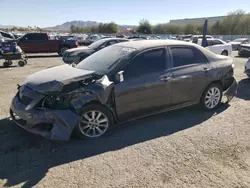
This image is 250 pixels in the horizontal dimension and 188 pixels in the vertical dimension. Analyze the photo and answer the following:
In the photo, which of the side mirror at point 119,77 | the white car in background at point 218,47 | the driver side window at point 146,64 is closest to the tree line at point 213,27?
the white car in background at point 218,47

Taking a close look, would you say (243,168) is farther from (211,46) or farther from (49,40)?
(49,40)

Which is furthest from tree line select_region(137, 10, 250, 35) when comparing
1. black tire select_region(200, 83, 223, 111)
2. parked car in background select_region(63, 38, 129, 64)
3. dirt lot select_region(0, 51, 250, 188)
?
dirt lot select_region(0, 51, 250, 188)

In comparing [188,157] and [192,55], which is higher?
[192,55]

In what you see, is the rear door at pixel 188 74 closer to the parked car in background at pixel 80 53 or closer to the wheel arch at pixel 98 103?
the wheel arch at pixel 98 103

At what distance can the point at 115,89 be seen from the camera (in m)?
3.91

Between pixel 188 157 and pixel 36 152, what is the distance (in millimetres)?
2291

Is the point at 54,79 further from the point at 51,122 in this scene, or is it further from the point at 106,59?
the point at 106,59

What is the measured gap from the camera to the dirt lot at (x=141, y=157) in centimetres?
286

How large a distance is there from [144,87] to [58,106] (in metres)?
1.55

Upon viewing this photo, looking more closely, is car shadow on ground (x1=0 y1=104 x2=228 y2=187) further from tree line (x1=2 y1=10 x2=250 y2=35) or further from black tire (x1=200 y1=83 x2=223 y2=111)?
tree line (x1=2 y1=10 x2=250 y2=35)

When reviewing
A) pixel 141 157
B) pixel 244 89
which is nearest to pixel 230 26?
pixel 244 89

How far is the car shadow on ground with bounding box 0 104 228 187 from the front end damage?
267mm

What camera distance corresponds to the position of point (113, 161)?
327 centimetres

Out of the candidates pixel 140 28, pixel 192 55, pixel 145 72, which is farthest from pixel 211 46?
pixel 140 28
